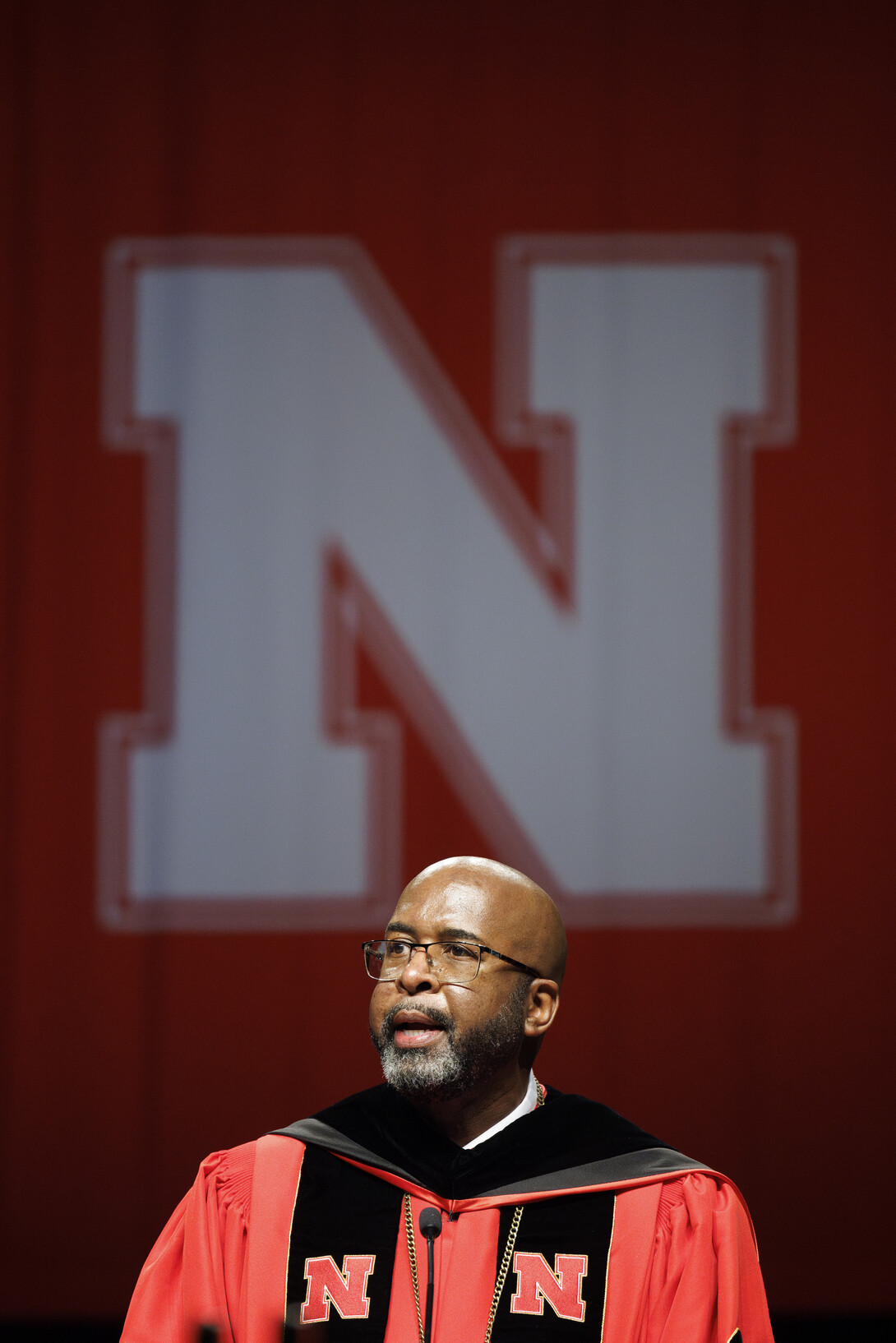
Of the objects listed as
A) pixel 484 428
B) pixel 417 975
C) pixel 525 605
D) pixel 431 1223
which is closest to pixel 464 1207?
pixel 431 1223

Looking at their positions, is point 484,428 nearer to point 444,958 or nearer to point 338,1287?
point 444,958

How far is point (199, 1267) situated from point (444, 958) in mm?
451

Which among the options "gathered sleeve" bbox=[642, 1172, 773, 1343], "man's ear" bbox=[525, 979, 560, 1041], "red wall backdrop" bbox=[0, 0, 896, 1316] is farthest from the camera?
"red wall backdrop" bbox=[0, 0, 896, 1316]

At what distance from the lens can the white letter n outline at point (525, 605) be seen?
11.7 ft

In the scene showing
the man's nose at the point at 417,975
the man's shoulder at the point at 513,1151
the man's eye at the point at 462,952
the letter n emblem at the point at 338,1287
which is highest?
the man's eye at the point at 462,952

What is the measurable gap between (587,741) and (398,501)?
756 millimetres

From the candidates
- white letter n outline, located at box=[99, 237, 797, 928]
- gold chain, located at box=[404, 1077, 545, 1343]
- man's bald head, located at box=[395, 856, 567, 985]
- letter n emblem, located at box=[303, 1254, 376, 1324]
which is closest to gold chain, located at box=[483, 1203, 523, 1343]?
gold chain, located at box=[404, 1077, 545, 1343]

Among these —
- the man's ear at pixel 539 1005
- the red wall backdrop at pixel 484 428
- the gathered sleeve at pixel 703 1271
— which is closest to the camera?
the gathered sleeve at pixel 703 1271

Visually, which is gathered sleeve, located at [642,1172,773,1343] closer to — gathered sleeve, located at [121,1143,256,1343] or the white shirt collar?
the white shirt collar

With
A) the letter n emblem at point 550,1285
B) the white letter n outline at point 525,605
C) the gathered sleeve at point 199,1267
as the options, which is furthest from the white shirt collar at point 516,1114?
the white letter n outline at point 525,605

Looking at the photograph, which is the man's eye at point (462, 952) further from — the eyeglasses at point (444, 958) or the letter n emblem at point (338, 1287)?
the letter n emblem at point (338, 1287)

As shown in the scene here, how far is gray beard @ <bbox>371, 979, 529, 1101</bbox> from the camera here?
1.60m

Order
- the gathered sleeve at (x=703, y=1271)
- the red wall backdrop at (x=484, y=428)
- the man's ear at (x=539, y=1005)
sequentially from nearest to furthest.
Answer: the gathered sleeve at (x=703, y=1271) < the man's ear at (x=539, y=1005) < the red wall backdrop at (x=484, y=428)

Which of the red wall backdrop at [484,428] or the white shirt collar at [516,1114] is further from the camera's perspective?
the red wall backdrop at [484,428]
